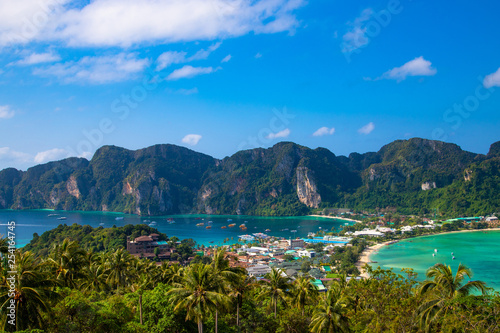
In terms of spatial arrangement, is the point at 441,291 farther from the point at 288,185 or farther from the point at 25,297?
the point at 288,185

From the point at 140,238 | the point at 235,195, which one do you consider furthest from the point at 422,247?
the point at 235,195

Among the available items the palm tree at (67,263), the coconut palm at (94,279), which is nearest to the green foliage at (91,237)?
the coconut palm at (94,279)

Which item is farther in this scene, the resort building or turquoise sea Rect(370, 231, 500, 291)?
the resort building

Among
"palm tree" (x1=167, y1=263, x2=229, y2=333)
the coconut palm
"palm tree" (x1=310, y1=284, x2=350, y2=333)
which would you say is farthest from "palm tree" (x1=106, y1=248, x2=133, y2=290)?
"palm tree" (x1=310, y1=284, x2=350, y2=333)

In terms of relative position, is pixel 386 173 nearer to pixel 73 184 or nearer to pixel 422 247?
pixel 422 247

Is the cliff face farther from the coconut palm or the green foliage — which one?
the coconut palm

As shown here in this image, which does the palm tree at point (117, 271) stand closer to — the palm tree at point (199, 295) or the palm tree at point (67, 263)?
the palm tree at point (67, 263)
